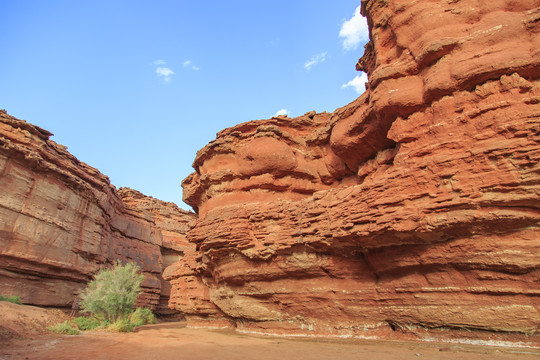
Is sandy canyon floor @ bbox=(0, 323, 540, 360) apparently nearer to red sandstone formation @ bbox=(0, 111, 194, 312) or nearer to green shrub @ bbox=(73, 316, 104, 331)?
green shrub @ bbox=(73, 316, 104, 331)

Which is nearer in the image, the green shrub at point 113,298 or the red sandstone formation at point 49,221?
the green shrub at point 113,298

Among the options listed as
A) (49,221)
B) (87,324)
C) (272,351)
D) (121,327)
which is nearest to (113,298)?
(87,324)

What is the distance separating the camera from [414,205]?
7469mm

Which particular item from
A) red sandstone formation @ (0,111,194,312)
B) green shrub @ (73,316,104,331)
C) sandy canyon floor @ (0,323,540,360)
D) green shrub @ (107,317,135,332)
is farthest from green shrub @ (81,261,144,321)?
sandy canyon floor @ (0,323,540,360)

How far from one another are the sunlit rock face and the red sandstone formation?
12957mm

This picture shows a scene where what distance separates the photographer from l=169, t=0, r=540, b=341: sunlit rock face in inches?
258

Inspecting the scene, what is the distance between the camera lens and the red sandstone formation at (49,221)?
18.1 metres

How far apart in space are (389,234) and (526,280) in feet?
9.18

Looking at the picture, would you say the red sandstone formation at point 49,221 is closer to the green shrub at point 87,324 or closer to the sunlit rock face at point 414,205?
the green shrub at point 87,324

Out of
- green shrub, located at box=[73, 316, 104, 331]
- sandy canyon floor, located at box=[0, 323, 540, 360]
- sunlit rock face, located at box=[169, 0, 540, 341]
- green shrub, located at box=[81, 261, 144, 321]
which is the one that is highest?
sunlit rock face, located at box=[169, 0, 540, 341]

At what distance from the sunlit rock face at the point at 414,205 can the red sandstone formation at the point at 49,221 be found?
12957mm

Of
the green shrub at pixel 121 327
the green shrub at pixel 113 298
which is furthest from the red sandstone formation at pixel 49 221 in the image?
the green shrub at pixel 121 327

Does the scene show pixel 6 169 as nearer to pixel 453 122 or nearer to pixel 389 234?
pixel 389 234

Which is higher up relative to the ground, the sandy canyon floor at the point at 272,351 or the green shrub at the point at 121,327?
the sandy canyon floor at the point at 272,351
